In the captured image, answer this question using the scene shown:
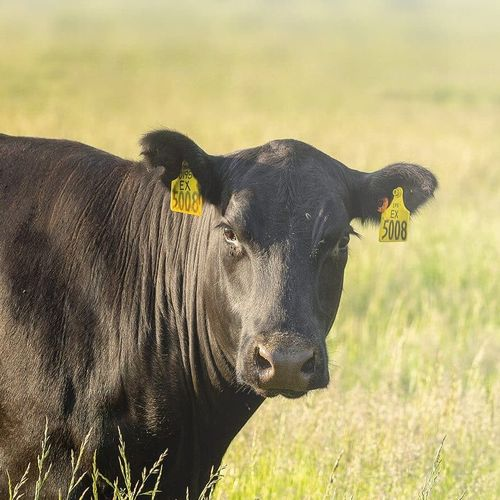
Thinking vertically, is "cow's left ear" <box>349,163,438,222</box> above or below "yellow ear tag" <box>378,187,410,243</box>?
above

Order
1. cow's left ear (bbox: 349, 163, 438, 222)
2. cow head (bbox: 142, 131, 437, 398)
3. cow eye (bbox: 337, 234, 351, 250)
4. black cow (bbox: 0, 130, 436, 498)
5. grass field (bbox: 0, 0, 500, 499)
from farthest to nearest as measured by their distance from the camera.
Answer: grass field (bbox: 0, 0, 500, 499), cow's left ear (bbox: 349, 163, 438, 222), cow eye (bbox: 337, 234, 351, 250), black cow (bbox: 0, 130, 436, 498), cow head (bbox: 142, 131, 437, 398)

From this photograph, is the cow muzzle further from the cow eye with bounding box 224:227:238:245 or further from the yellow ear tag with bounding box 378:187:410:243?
the yellow ear tag with bounding box 378:187:410:243

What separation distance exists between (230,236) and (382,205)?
37.3 inches

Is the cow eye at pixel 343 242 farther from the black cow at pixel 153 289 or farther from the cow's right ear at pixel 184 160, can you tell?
the cow's right ear at pixel 184 160

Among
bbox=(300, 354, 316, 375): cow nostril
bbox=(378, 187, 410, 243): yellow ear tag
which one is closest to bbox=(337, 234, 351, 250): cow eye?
bbox=(378, 187, 410, 243): yellow ear tag

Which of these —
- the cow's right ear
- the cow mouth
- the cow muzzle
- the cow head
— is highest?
the cow's right ear

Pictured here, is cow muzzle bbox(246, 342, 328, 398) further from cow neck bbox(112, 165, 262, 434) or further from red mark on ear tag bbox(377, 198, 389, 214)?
red mark on ear tag bbox(377, 198, 389, 214)

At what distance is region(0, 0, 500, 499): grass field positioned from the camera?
645 centimetres

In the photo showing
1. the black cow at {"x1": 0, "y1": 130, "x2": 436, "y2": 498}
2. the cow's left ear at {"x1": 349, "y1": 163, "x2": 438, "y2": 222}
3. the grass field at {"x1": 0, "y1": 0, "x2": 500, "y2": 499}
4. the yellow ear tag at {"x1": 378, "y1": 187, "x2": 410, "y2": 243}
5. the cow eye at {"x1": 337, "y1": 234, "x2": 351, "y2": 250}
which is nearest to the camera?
the black cow at {"x1": 0, "y1": 130, "x2": 436, "y2": 498}

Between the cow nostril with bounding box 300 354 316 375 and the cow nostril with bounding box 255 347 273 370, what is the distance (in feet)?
0.46

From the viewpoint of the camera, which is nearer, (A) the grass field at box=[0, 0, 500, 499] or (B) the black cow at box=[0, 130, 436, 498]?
(B) the black cow at box=[0, 130, 436, 498]

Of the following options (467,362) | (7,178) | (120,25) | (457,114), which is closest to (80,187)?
(7,178)

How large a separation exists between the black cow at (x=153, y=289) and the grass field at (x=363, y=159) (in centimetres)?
77

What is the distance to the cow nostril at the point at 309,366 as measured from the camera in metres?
4.38
